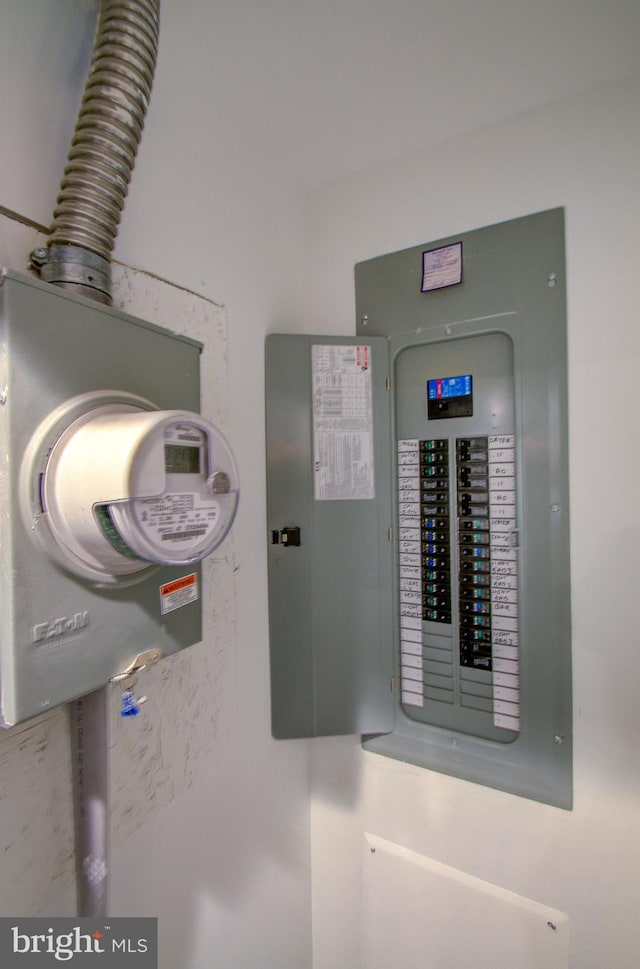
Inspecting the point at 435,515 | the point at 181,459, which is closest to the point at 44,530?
the point at 181,459

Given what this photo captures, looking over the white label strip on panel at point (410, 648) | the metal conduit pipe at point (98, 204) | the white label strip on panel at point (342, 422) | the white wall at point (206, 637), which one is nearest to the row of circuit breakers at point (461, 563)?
the white label strip on panel at point (410, 648)

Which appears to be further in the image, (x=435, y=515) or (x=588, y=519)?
(x=435, y=515)

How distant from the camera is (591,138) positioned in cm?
95

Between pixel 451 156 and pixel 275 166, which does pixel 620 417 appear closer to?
pixel 451 156

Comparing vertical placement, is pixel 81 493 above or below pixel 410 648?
above

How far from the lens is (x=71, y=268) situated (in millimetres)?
580

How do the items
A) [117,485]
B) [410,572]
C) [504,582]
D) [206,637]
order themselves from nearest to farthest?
[117,485] < [206,637] < [504,582] < [410,572]

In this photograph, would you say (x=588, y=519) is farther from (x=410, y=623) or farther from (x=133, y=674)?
(x=133, y=674)

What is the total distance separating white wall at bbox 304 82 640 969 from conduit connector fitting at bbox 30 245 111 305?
35.7 inches

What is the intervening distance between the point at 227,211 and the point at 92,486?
33.0 inches

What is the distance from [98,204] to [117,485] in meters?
0.43

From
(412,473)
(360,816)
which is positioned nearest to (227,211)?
(412,473)

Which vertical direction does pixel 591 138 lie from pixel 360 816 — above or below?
above

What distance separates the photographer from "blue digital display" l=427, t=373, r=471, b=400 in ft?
3.56
